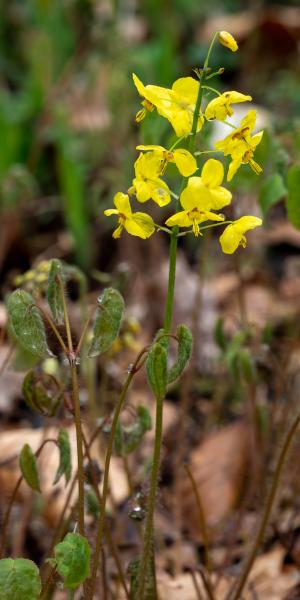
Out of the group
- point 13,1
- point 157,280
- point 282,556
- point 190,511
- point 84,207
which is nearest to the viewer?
point 282,556

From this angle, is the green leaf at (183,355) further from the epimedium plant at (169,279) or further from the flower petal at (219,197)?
the flower petal at (219,197)

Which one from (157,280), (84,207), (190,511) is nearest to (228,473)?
(190,511)

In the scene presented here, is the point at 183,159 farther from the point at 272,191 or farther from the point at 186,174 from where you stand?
the point at 272,191

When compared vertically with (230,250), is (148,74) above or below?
above

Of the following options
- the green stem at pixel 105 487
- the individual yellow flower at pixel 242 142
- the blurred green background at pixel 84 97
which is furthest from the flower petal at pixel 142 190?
the blurred green background at pixel 84 97

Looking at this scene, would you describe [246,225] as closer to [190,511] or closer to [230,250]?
[230,250]

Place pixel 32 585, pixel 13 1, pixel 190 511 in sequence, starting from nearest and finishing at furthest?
pixel 32 585 → pixel 190 511 → pixel 13 1
